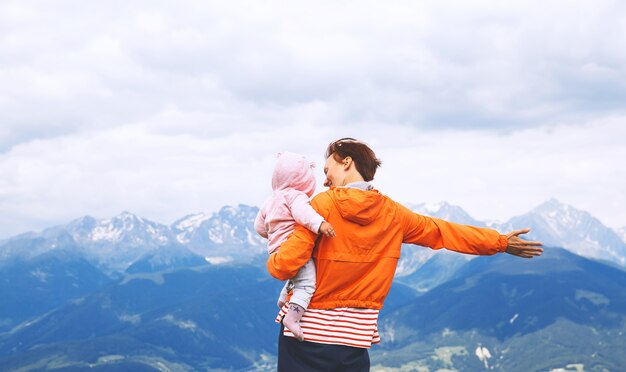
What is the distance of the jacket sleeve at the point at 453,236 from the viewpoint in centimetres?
1023

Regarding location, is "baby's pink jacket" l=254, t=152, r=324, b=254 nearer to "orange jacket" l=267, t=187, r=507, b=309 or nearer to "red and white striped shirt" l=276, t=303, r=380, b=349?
"orange jacket" l=267, t=187, r=507, b=309

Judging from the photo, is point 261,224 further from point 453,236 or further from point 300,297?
point 453,236

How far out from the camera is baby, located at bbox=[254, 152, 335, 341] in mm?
9148

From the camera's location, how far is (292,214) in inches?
364

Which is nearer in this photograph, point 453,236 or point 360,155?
point 360,155

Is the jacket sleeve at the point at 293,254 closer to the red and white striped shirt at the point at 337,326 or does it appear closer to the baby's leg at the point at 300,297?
the baby's leg at the point at 300,297

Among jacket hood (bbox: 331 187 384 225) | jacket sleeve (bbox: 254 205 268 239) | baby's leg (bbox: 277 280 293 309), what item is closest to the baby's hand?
jacket hood (bbox: 331 187 384 225)

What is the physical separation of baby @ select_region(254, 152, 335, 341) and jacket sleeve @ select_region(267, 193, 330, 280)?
0.59ft

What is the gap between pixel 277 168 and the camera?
9594 millimetres

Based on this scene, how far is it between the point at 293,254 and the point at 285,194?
37.4 inches

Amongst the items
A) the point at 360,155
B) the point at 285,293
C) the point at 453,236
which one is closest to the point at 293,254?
the point at 285,293

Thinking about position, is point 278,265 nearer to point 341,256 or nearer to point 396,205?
point 341,256

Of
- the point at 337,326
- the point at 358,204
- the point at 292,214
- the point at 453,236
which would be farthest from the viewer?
the point at 453,236

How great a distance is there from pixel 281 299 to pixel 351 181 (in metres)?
1.98
